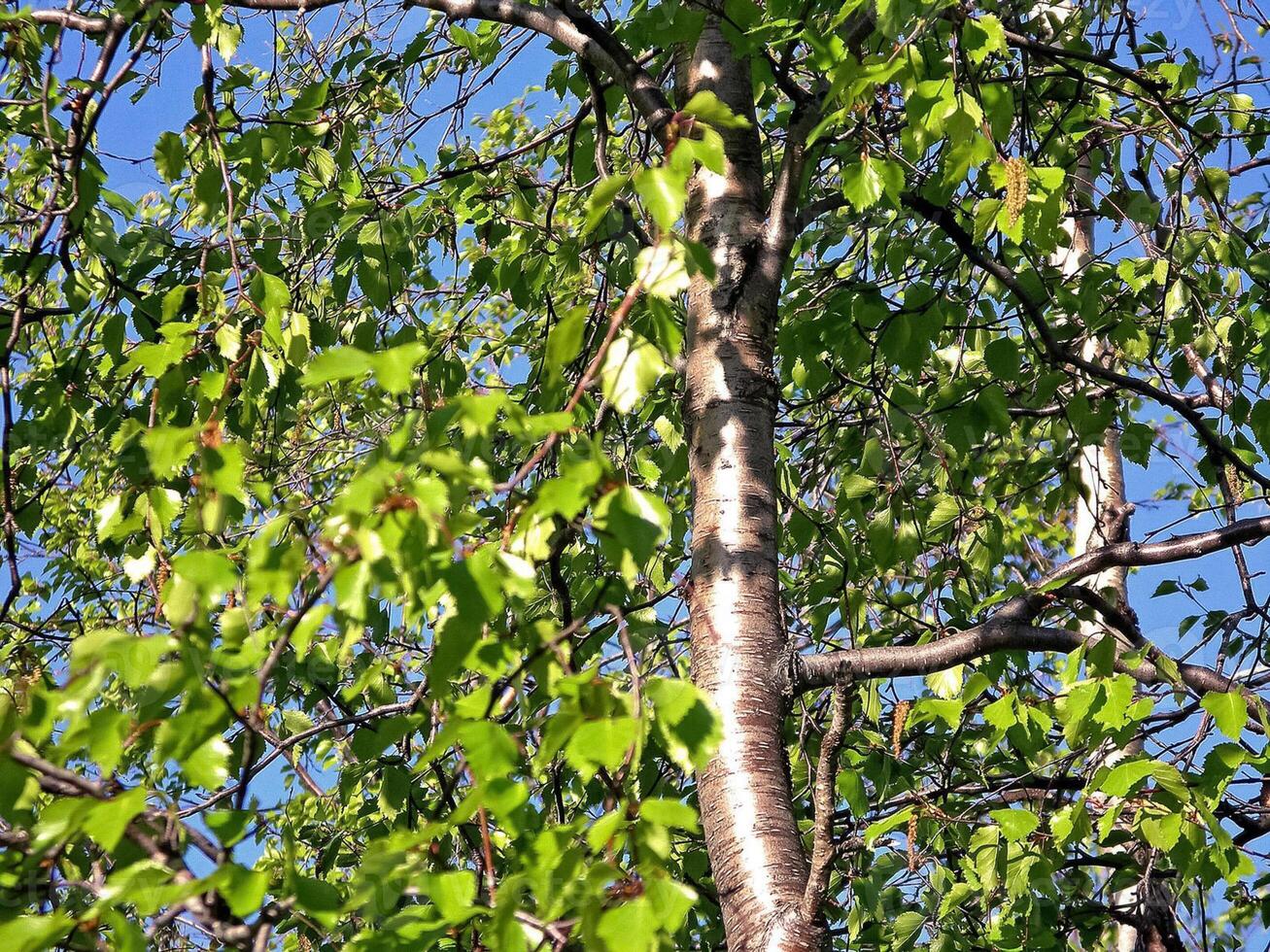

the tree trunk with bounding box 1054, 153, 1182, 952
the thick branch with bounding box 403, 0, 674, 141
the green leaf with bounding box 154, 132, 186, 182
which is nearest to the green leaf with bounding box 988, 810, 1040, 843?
the tree trunk with bounding box 1054, 153, 1182, 952

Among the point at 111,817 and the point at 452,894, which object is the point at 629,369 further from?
the point at 111,817

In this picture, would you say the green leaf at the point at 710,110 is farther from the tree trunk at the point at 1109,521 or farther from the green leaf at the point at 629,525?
the tree trunk at the point at 1109,521

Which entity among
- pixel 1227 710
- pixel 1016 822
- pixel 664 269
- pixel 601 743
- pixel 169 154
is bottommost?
pixel 601 743

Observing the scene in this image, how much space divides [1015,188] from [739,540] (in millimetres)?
937

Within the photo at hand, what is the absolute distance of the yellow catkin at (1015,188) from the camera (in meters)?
2.37

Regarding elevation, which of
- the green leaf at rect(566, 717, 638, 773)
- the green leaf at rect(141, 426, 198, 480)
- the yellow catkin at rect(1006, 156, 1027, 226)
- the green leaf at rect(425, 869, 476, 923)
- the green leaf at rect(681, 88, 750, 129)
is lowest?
the green leaf at rect(425, 869, 476, 923)

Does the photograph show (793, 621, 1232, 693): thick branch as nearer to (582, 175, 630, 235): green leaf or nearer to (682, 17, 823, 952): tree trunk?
(682, 17, 823, 952): tree trunk

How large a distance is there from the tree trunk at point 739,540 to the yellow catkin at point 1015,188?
0.58 meters

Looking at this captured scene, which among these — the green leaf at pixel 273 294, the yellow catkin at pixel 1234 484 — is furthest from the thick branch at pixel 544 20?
the yellow catkin at pixel 1234 484

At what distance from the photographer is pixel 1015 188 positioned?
7.82 ft

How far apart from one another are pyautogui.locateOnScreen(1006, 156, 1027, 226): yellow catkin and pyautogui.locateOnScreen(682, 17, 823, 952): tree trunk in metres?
0.58

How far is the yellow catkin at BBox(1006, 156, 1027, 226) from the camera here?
7.78 feet

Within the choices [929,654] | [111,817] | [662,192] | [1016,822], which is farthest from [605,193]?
[1016,822]

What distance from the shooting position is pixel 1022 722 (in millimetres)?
3225
